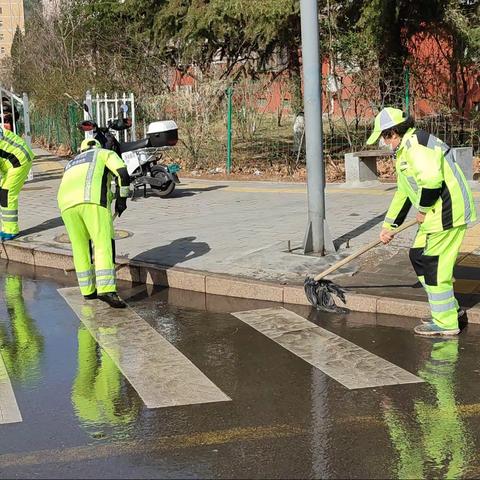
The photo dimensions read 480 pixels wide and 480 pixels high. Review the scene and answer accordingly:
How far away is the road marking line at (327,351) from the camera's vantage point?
494 centimetres

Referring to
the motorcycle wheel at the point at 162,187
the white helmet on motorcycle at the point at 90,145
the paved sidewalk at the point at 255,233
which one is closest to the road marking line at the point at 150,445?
the paved sidewalk at the point at 255,233

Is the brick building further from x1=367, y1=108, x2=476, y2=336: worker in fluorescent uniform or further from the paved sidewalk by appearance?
x1=367, y1=108, x2=476, y2=336: worker in fluorescent uniform

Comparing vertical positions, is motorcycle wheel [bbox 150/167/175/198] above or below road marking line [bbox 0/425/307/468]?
above

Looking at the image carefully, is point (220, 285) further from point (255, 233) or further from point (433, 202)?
point (433, 202)

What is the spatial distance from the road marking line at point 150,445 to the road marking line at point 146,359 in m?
0.50

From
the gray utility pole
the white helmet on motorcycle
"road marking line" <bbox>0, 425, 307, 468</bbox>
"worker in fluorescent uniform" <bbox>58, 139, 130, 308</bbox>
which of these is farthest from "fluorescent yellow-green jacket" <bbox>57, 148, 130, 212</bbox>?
"road marking line" <bbox>0, 425, 307, 468</bbox>

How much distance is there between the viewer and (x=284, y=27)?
15836 mm

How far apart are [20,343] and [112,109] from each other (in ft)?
39.9

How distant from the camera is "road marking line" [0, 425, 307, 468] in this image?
12.5ft

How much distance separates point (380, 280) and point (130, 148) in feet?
22.0

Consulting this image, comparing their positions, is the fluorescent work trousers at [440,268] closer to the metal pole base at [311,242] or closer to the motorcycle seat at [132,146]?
the metal pole base at [311,242]

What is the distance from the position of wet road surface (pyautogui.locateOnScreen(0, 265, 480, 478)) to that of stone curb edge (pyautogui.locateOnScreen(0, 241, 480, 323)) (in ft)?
0.55

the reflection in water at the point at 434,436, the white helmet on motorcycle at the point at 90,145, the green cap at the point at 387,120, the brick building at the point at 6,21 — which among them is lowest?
the reflection in water at the point at 434,436

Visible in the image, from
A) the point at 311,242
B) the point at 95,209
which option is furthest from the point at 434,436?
the point at 311,242
